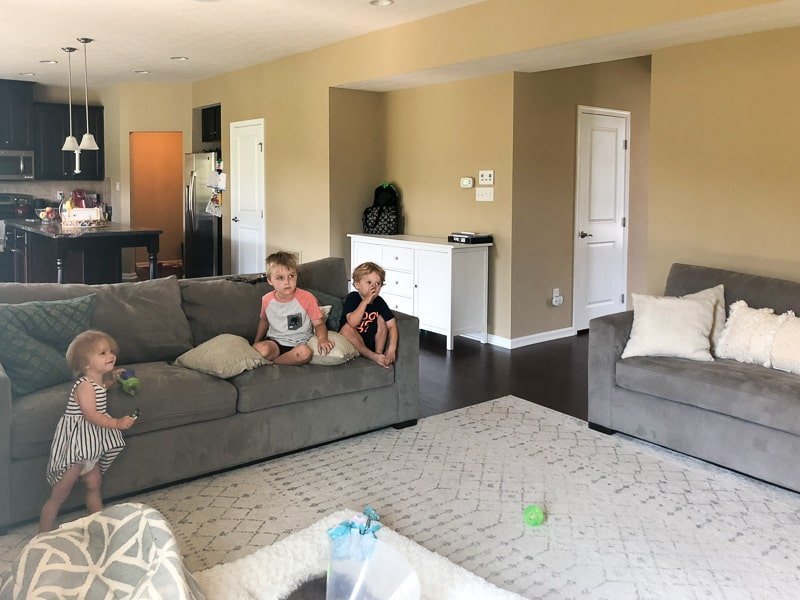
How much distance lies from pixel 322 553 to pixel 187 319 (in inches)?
64.5

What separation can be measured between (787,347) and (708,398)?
1.57 ft

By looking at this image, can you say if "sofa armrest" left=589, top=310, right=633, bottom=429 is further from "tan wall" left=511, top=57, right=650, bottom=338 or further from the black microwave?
the black microwave

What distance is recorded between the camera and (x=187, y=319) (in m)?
3.74

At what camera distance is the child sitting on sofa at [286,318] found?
3645 millimetres

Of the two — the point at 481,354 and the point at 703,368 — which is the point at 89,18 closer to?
the point at 481,354

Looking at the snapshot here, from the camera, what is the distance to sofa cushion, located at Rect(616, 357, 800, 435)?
3.15 metres

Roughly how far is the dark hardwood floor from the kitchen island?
2991mm

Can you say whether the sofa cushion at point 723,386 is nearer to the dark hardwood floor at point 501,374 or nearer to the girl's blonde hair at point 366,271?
the dark hardwood floor at point 501,374

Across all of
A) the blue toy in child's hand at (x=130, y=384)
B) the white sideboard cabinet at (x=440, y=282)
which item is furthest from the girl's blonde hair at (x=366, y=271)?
the white sideboard cabinet at (x=440, y=282)

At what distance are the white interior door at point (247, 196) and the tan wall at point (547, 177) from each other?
3215 millimetres

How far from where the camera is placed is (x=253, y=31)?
6191 mm

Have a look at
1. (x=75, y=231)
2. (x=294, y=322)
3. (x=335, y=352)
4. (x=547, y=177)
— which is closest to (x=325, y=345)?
(x=335, y=352)

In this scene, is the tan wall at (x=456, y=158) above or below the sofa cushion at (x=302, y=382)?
above

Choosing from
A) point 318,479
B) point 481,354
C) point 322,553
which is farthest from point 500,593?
point 481,354
